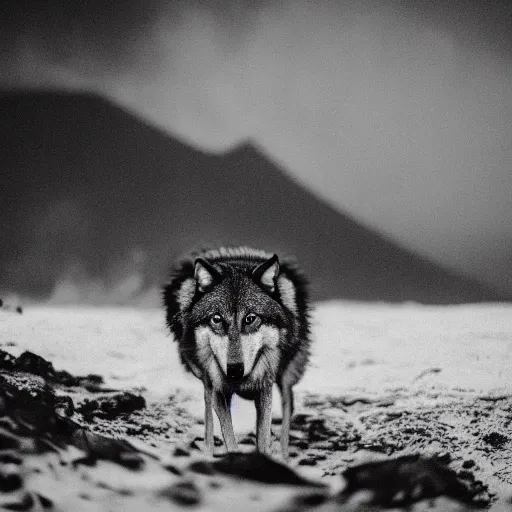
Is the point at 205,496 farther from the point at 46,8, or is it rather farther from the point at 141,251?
the point at 46,8

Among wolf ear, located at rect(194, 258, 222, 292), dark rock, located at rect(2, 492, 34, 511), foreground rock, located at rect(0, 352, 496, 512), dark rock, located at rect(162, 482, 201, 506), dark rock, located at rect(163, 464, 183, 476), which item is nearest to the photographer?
dark rock, located at rect(2, 492, 34, 511)

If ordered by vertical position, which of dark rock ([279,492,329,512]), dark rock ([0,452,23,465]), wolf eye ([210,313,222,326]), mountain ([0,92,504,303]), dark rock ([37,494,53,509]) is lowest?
dark rock ([279,492,329,512])

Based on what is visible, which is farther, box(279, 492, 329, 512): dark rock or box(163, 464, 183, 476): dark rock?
box(163, 464, 183, 476): dark rock

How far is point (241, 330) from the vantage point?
7.85 ft

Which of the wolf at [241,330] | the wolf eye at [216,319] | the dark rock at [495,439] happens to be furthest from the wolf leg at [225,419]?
the dark rock at [495,439]

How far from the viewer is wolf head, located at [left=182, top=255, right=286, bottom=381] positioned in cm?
237

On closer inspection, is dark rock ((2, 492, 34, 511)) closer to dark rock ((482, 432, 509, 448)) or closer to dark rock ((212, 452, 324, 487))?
dark rock ((212, 452, 324, 487))

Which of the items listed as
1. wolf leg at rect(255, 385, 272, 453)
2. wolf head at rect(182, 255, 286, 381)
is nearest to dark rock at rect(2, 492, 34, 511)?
wolf head at rect(182, 255, 286, 381)

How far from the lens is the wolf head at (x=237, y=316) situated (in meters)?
2.37

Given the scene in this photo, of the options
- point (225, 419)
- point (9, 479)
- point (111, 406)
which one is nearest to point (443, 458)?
point (225, 419)

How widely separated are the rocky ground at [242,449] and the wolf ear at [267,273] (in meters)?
0.77

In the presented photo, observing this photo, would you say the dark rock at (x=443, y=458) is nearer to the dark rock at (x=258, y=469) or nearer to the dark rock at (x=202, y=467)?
the dark rock at (x=258, y=469)

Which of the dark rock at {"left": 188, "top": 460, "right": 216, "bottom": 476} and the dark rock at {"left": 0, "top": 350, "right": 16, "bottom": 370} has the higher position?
the dark rock at {"left": 0, "top": 350, "right": 16, "bottom": 370}

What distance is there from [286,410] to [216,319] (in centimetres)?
71
